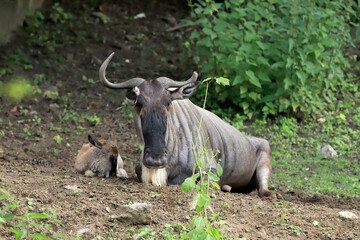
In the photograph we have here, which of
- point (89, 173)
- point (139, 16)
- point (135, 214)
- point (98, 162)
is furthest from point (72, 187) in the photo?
point (139, 16)

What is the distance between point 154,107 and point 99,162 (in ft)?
4.17

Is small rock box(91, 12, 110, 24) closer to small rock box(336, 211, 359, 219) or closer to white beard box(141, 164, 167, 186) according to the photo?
white beard box(141, 164, 167, 186)

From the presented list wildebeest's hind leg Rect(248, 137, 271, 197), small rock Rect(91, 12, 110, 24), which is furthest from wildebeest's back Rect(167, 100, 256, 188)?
small rock Rect(91, 12, 110, 24)

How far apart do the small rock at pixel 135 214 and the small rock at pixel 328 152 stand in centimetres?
497

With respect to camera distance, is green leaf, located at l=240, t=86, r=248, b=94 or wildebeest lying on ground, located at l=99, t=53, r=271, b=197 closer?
wildebeest lying on ground, located at l=99, t=53, r=271, b=197

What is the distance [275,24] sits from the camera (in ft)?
36.2

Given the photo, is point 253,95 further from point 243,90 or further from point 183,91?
point 183,91

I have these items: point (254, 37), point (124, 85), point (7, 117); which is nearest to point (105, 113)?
point (7, 117)

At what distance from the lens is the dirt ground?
215 inches

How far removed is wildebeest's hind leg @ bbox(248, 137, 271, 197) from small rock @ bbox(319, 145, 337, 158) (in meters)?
1.32

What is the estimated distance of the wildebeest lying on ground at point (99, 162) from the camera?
7.80m

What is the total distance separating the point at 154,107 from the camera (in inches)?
276

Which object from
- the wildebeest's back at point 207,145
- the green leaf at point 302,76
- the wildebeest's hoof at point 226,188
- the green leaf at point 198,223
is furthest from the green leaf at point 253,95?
the green leaf at point 198,223

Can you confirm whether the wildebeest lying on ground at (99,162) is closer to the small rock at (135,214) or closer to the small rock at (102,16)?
the small rock at (135,214)
